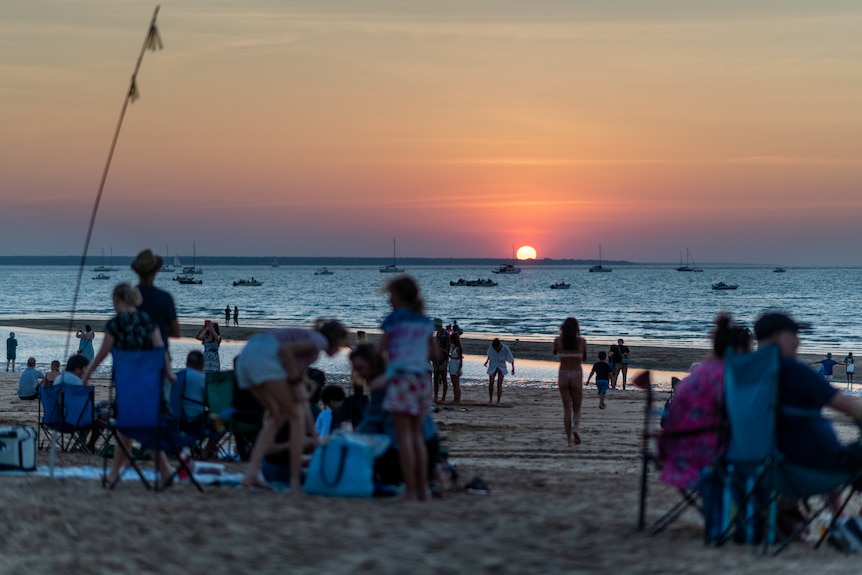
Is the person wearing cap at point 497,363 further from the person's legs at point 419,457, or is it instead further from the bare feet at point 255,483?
the person's legs at point 419,457

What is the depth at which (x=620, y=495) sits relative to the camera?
792 cm

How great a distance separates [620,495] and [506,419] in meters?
8.85

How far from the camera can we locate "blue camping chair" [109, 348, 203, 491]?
24.2 ft

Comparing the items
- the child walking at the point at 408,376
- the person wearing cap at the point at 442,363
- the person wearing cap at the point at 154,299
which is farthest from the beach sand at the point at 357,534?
the person wearing cap at the point at 442,363

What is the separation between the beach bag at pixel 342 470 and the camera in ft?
23.9

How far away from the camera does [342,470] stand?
729 centimetres

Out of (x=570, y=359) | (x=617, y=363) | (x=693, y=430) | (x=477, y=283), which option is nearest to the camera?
(x=693, y=430)

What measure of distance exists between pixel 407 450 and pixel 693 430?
1.84 metres

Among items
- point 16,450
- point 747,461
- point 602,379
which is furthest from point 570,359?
point 602,379

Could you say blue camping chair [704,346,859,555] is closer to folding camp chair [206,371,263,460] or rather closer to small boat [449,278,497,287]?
folding camp chair [206,371,263,460]

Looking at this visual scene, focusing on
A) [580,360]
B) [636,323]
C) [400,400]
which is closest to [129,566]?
[400,400]

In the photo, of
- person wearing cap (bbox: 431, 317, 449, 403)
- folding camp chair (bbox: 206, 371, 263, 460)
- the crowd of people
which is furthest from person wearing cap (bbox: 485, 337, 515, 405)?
the crowd of people

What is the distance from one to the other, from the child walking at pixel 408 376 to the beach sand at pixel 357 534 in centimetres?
26

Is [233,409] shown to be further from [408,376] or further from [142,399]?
[408,376]
